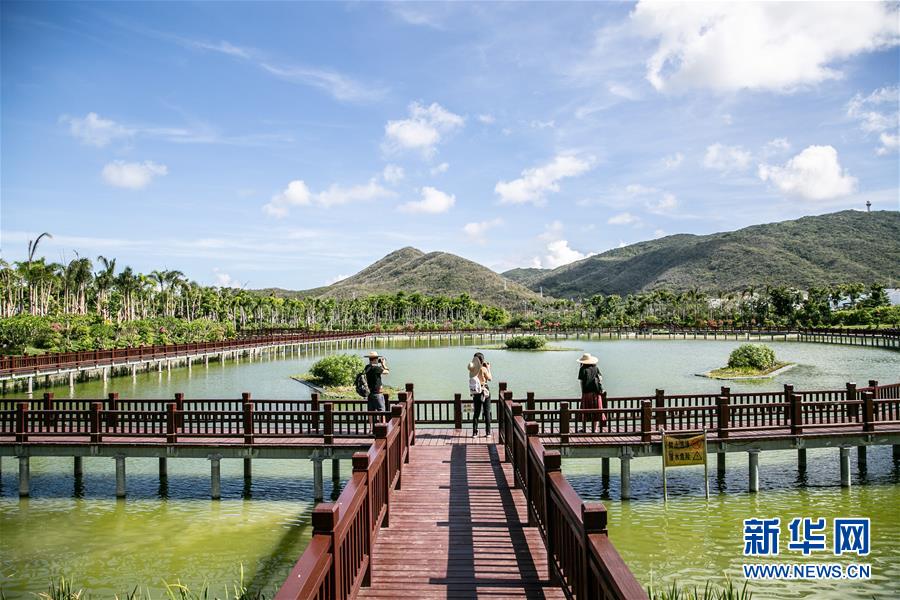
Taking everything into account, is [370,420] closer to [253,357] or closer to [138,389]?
[138,389]

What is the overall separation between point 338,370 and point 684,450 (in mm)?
23778

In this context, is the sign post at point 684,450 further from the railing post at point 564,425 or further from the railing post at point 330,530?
the railing post at point 330,530

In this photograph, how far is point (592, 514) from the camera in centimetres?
443

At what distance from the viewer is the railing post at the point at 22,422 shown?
14.9 meters

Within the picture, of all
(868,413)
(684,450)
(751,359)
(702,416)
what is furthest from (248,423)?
(751,359)

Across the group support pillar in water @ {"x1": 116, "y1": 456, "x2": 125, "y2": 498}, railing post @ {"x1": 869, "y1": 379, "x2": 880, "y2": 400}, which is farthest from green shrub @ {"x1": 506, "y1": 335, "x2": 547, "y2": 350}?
support pillar in water @ {"x1": 116, "y1": 456, "x2": 125, "y2": 498}

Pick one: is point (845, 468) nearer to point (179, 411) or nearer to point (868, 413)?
point (868, 413)

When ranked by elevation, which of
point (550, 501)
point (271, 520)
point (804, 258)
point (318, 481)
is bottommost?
point (271, 520)

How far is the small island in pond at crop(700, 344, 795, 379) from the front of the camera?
38031 millimetres

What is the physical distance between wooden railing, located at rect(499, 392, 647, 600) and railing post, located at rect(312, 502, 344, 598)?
1890mm

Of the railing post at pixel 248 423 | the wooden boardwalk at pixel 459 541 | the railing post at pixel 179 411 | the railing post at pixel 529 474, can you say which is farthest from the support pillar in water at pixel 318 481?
the railing post at pixel 529 474

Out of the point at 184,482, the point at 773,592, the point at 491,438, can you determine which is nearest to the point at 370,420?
the point at 491,438

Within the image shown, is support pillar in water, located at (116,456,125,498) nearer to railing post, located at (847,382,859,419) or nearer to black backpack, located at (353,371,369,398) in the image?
black backpack, located at (353,371,369,398)

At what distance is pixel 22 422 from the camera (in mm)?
15055
